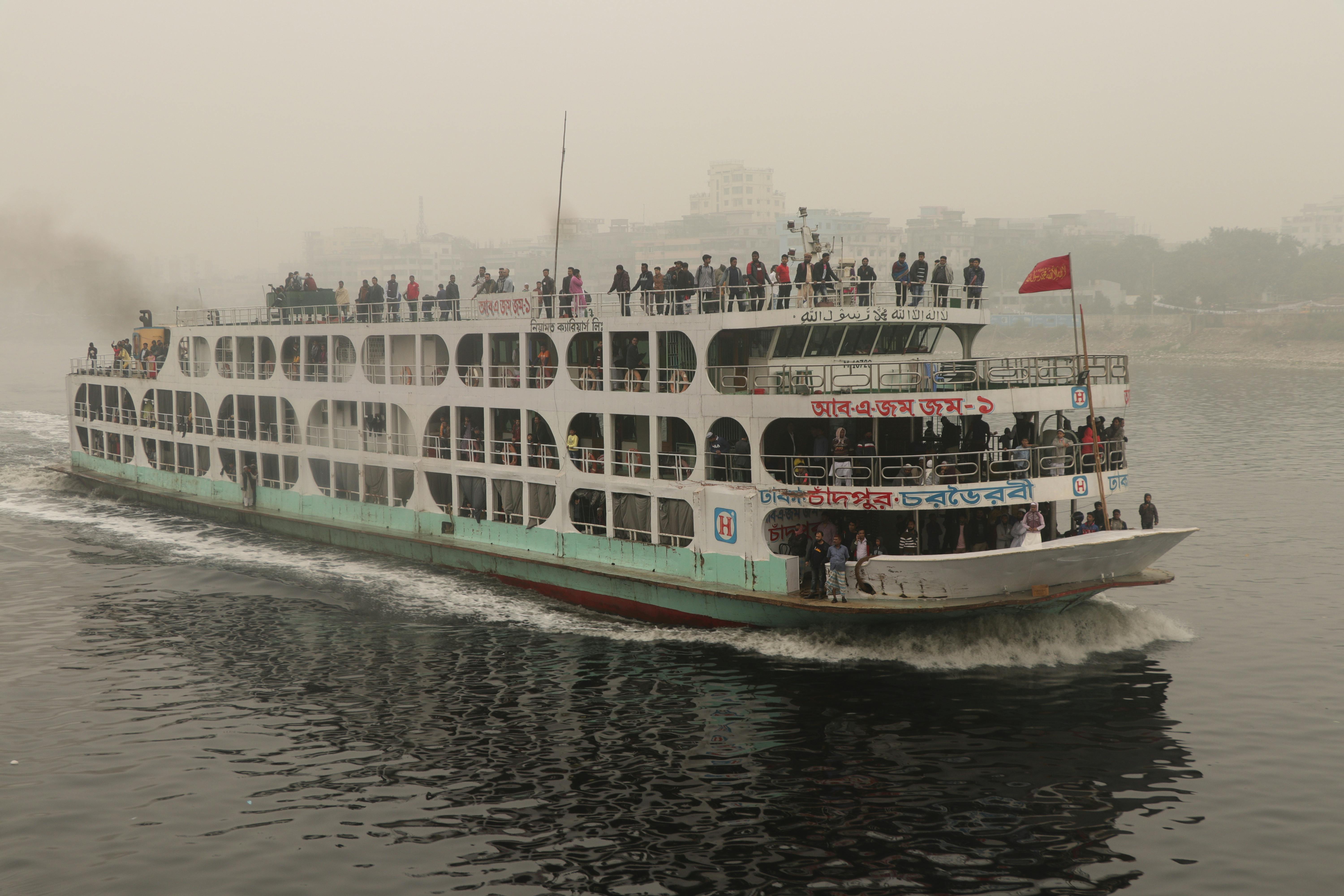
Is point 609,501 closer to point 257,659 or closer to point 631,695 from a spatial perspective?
point 631,695

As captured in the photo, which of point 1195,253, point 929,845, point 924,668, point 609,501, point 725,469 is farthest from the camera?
point 1195,253

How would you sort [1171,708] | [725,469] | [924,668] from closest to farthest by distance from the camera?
1. [1171,708]
2. [924,668]
3. [725,469]

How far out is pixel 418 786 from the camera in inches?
678

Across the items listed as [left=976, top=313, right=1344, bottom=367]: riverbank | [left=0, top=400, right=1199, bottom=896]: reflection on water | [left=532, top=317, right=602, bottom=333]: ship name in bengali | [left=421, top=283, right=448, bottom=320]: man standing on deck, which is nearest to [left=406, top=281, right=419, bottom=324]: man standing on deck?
[left=421, top=283, right=448, bottom=320]: man standing on deck

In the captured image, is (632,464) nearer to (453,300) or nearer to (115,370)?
(453,300)

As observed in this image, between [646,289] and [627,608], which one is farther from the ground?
[646,289]

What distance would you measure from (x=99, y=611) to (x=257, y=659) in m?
7.21

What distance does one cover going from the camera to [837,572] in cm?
2189

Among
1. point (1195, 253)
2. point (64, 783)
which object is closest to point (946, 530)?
point (64, 783)

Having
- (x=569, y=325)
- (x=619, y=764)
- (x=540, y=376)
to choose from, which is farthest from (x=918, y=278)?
(x=619, y=764)

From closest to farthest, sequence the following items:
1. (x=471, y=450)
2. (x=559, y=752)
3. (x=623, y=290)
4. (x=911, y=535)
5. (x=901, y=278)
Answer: (x=559, y=752) < (x=911, y=535) < (x=901, y=278) < (x=623, y=290) < (x=471, y=450)

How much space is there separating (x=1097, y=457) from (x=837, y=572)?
5614 mm

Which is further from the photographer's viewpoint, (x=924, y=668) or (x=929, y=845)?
(x=924, y=668)

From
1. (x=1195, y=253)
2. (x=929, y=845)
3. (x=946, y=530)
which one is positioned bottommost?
(x=929, y=845)
